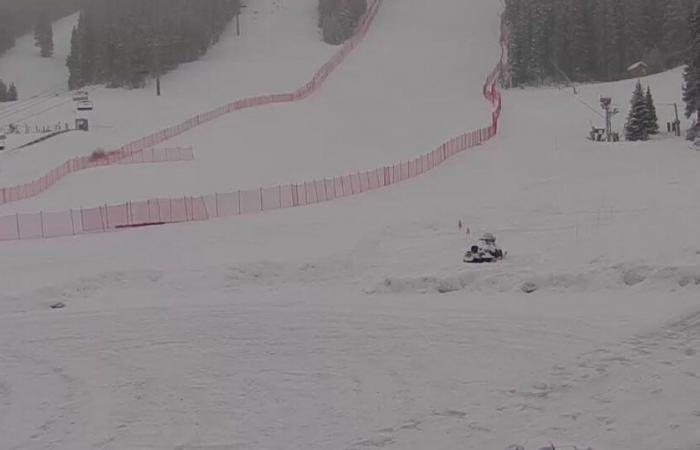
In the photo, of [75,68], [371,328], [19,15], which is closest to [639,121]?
[371,328]

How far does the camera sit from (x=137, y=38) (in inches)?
3871

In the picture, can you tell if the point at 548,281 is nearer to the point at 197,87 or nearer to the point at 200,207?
the point at 200,207

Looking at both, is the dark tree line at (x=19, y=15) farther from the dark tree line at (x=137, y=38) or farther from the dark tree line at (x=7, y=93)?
the dark tree line at (x=7, y=93)

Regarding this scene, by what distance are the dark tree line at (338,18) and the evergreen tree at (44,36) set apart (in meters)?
33.2

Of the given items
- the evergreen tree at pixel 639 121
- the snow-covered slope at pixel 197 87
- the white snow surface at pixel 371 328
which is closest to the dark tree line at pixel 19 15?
the snow-covered slope at pixel 197 87

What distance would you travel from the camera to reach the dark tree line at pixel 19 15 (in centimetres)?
11412

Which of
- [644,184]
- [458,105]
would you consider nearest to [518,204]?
[644,184]

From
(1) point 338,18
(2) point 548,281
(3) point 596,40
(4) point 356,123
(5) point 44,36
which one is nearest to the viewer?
(2) point 548,281

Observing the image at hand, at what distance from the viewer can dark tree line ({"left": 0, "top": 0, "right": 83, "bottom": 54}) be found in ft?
374

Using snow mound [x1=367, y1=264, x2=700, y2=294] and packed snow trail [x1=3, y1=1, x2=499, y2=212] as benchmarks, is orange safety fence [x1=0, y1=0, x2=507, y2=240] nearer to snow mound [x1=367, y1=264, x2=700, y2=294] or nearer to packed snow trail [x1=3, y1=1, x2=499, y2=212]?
packed snow trail [x1=3, y1=1, x2=499, y2=212]

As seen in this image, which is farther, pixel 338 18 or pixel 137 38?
pixel 338 18

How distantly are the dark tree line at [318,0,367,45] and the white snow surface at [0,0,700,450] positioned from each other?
79.8 m

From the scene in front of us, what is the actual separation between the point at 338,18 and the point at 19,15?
42068mm

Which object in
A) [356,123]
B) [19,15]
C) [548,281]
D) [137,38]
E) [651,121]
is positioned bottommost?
[548,281]
